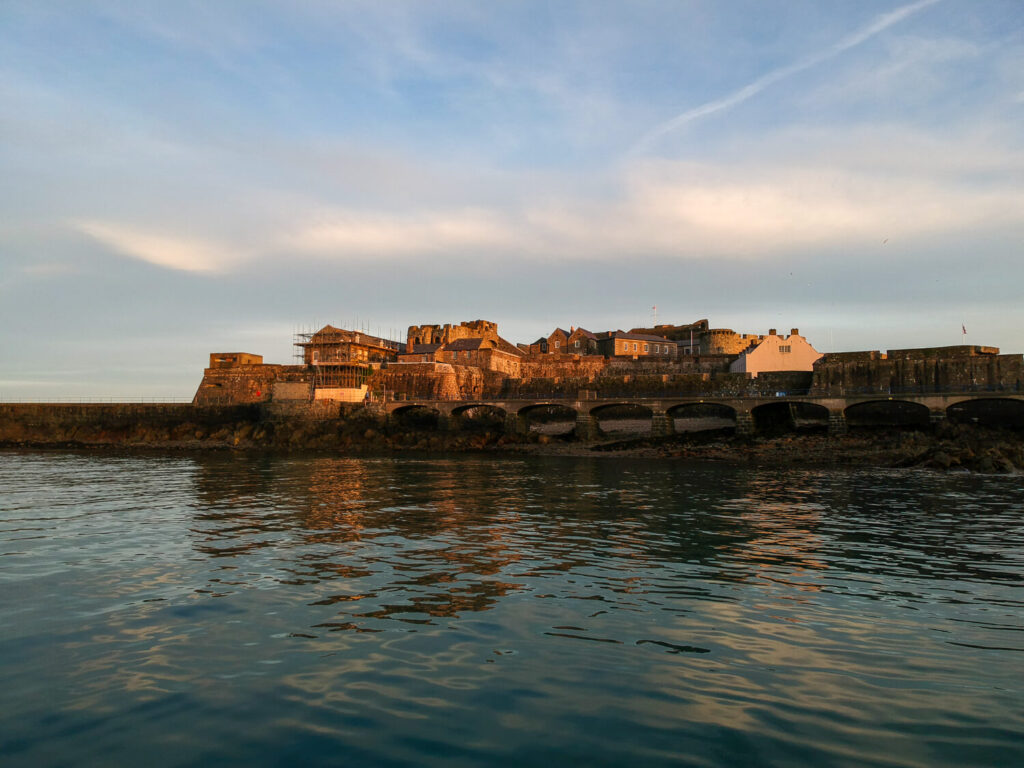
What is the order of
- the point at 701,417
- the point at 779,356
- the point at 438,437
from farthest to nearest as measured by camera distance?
the point at 779,356
the point at 701,417
the point at 438,437

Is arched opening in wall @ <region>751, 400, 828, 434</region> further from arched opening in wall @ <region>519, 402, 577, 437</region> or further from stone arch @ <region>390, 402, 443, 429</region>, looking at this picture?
stone arch @ <region>390, 402, 443, 429</region>

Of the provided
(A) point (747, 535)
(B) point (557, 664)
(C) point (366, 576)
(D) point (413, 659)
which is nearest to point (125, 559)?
(C) point (366, 576)

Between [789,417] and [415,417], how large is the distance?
42.0 m

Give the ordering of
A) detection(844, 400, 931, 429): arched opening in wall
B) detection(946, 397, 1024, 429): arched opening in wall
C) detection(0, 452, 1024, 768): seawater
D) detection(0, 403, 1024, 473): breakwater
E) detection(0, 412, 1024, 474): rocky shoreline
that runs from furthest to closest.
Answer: detection(844, 400, 931, 429): arched opening in wall < detection(946, 397, 1024, 429): arched opening in wall < detection(0, 403, 1024, 473): breakwater < detection(0, 412, 1024, 474): rocky shoreline < detection(0, 452, 1024, 768): seawater

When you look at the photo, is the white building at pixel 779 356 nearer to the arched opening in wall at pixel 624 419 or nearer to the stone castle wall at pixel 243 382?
the arched opening in wall at pixel 624 419

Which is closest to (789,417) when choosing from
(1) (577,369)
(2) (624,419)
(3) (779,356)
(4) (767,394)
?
(4) (767,394)

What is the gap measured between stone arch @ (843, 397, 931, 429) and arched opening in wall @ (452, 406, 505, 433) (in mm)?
36752

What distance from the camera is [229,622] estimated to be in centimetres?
921

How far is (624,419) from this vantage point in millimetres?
75375

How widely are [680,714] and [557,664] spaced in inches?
69.2

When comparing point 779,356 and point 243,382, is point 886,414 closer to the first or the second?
point 779,356

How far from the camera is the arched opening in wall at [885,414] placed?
57862 mm

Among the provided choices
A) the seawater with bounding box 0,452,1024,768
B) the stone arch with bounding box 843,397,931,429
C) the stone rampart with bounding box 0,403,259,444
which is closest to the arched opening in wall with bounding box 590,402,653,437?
the stone arch with bounding box 843,397,931,429

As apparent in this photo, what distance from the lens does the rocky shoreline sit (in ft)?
142
